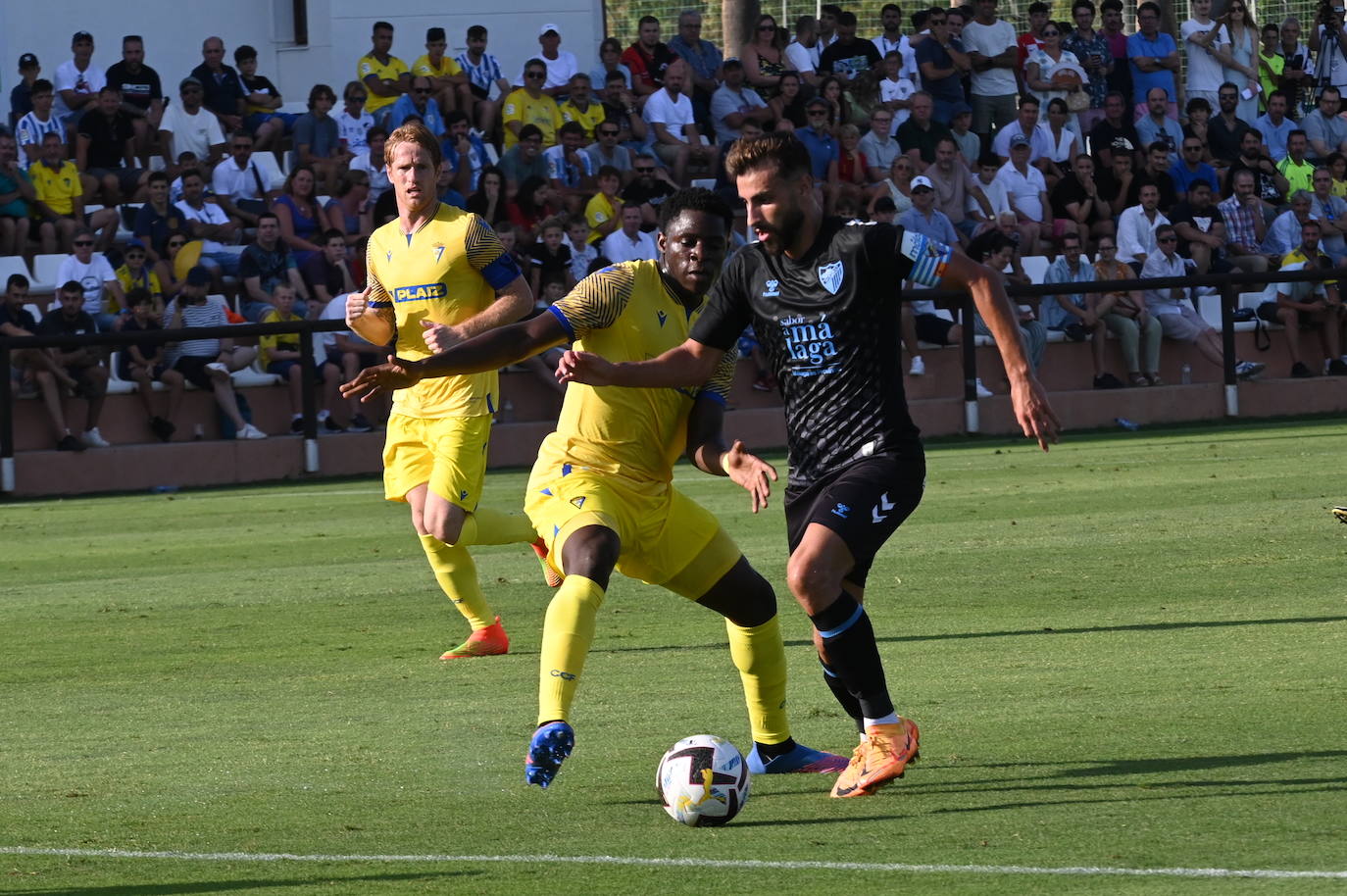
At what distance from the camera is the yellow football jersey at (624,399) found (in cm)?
675

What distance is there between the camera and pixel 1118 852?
16.7 feet

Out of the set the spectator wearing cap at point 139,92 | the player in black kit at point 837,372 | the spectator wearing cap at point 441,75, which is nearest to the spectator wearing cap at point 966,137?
the spectator wearing cap at point 441,75

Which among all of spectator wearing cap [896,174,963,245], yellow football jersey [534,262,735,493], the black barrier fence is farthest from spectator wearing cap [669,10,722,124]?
yellow football jersey [534,262,735,493]

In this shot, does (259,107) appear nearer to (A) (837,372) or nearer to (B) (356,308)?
(B) (356,308)

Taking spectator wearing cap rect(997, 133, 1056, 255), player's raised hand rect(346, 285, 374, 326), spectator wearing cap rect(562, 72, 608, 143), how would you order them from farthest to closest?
spectator wearing cap rect(997, 133, 1056, 255), spectator wearing cap rect(562, 72, 608, 143), player's raised hand rect(346, 285, 374, 326)

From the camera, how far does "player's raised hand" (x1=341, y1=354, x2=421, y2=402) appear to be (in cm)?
596

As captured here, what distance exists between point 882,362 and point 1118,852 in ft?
6.26

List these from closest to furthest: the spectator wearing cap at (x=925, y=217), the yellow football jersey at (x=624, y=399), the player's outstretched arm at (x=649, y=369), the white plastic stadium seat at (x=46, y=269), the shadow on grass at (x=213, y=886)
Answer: the shadow on grass at (x=213, y=886)
the player's outstretched arm at (x=649, y=369)
the yellow football jersey at (x=624, y=399)
the white plastic stadium seat at (x=46, y=269)
the spectator wearing cap at (x=925, y=217)

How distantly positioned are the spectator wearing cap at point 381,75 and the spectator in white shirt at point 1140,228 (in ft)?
28.3

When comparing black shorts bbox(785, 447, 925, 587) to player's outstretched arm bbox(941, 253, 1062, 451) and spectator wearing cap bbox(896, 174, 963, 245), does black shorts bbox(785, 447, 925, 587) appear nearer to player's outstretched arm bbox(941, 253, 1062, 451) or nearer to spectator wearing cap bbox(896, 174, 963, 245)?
player's outstretched arm bbox(941, 253, 1062, 451)

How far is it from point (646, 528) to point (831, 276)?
105 centimetres

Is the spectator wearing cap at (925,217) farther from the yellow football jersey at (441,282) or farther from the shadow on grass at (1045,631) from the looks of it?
the yellow football jersey at (441,282)

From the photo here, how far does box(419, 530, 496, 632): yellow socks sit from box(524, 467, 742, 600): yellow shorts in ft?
9.43

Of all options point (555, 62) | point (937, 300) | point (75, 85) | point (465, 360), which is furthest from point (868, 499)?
point (555, 62)
